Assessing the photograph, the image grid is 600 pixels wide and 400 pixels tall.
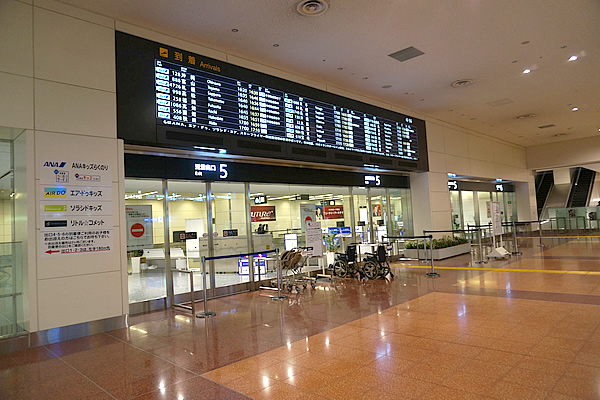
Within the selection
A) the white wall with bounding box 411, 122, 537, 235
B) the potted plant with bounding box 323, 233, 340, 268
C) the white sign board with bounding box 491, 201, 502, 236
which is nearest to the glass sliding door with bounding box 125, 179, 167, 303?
the potted plant with bounding box 323, 233, 340, 268

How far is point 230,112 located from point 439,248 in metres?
7.82

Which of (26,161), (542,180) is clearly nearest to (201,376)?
(26,161)

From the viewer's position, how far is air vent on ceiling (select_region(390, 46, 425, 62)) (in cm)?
779

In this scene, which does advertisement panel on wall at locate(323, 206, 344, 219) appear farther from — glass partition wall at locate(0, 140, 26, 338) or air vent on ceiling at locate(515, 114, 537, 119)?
air vent on ceiling at locate(515, 114, 537, 119)

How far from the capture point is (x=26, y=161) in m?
5.05

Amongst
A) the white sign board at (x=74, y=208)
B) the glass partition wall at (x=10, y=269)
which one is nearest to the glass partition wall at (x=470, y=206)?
the white sign board at (x=74, y=208)

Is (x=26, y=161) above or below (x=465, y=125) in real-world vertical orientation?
below

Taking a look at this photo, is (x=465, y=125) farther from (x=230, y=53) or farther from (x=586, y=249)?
(x=230, y=53)

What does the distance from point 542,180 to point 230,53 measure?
2643 cm

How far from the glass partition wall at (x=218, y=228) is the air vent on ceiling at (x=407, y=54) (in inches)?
144

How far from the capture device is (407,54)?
26.2 feet

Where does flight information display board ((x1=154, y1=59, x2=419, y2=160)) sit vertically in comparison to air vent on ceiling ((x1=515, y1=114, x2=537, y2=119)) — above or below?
below

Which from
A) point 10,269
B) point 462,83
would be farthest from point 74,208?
point 462,83

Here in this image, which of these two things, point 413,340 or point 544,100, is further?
point 544,100
